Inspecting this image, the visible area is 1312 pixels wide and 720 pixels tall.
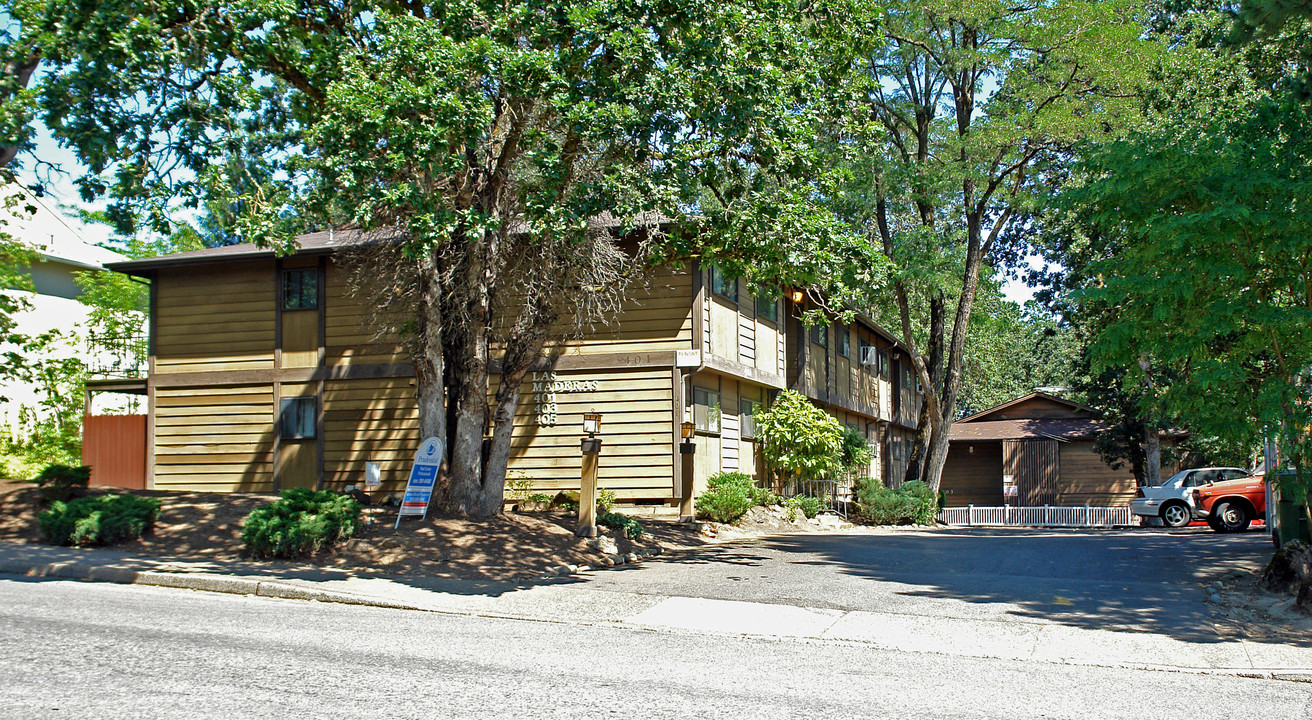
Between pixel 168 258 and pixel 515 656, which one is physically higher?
pixel 168 258

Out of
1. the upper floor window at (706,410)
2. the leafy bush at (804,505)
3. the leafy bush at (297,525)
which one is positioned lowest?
the leafy bush at (804,505)

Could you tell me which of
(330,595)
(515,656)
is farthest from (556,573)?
(515,656)

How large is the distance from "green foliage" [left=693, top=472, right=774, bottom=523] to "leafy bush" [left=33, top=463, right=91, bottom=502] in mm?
10530

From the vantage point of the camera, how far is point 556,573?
12570 mm

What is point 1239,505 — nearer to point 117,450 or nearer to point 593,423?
point 593,423

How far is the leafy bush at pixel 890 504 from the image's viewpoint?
24656mm

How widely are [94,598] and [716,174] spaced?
8622 millimetres

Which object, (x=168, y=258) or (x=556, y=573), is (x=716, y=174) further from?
(x=168, y=258)

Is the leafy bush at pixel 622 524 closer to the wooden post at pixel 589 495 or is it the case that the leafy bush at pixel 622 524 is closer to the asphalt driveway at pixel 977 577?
the wooden post at pixel 589 495

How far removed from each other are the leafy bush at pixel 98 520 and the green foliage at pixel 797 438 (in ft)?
43.4

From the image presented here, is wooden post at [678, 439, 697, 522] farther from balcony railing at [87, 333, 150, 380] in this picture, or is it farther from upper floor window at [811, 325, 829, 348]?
balcony railing at [87, 333, 150, 380]

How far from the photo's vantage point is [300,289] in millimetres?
21453

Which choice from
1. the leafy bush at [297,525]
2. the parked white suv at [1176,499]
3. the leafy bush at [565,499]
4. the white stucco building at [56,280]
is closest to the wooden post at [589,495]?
the leafy bush at [297,525]

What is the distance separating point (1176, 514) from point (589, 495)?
60.4ft
